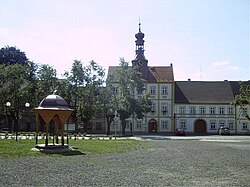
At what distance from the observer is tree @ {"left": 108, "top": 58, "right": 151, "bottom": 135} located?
165 feet

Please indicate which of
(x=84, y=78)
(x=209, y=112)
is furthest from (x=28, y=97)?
(x=209, y=112)

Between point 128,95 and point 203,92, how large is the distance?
23963mm

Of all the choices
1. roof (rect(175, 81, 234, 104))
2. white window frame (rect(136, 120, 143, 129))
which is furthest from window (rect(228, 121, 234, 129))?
white window frame (rect(136, 120, 143, 129))

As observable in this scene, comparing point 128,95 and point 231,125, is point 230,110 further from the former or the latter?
point 128,95

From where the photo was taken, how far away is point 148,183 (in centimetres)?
1080

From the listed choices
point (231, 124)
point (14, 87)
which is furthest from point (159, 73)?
point (14, 87)

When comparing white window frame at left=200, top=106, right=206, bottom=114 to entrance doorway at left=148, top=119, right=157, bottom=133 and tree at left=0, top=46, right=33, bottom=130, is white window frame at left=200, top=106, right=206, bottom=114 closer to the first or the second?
entrance doorway at left=148, top=119, right=157, bottom=133

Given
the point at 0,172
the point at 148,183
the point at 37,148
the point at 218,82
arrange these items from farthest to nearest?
the point at 218,82
the point at 37,148
the point at 0,172
the point at 148,183

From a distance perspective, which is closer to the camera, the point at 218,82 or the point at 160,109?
the point at 160,109

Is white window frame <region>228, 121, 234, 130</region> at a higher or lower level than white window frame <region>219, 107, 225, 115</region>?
lower

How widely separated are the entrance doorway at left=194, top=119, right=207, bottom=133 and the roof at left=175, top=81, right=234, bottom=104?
350 centimetres

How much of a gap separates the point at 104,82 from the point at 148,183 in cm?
4273

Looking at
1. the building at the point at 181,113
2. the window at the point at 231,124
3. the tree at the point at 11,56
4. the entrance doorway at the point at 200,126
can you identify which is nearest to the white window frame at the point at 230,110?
the building at the point at 181,113

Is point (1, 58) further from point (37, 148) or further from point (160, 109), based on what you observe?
point (37, 148)
